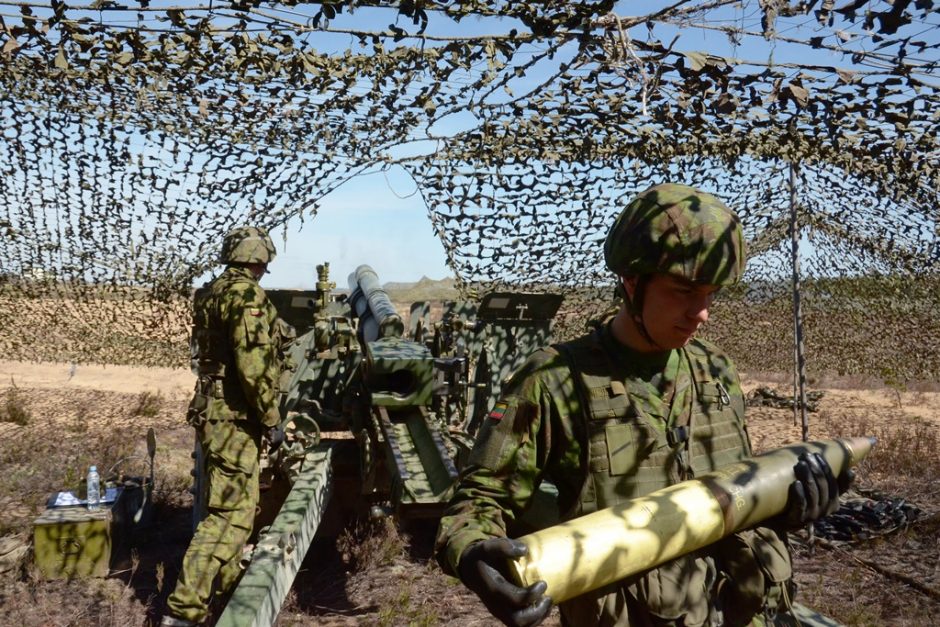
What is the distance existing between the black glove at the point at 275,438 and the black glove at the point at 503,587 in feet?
12.7

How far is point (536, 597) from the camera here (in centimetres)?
151

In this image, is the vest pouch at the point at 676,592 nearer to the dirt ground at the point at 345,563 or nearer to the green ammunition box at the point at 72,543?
the dirt ground at the point at 345,563

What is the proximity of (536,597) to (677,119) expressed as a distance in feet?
9.13

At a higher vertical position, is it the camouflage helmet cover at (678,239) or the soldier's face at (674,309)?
the camouflage helmet cover at (678,239)

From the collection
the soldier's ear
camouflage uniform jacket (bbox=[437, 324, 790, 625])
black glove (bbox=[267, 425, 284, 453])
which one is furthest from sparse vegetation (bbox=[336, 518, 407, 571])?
the soldier's ear

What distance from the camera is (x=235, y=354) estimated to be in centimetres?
484

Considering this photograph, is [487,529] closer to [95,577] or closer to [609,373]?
[609,373]

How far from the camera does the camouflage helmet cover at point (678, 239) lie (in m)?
1.98

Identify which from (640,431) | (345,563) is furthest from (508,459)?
(345,563)

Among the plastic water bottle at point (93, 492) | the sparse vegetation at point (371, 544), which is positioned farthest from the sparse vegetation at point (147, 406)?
the sparse vegetation at point (371, 544)

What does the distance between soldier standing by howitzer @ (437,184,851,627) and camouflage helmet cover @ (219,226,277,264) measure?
336cm

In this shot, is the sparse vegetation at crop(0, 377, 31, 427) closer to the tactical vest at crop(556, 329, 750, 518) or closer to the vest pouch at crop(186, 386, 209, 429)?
the vest pouch at crop(186, 386, 209, 429)

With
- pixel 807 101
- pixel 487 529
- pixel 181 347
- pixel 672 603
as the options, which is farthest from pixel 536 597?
pixel 181 347

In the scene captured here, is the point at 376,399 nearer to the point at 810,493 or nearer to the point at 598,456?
the point at 598,456
